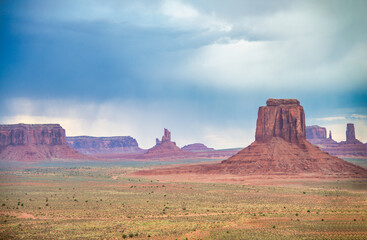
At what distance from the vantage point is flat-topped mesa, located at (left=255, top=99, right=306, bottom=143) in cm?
11044

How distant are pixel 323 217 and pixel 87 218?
25.3 m

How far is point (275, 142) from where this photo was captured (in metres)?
111

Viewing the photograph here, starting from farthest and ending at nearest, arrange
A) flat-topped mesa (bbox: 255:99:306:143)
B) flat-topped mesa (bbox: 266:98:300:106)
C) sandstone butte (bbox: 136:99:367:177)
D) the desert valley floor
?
flat-topped mesa (bbox: 266:98:300:106) → flat-topped mesa (bbox: 255:99:306:143) → sandstone butte (bbox: 136:99:367:177) → the desert valley floor

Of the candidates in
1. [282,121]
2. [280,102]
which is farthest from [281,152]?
[280,102]

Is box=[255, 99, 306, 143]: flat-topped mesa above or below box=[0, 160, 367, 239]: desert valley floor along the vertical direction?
above

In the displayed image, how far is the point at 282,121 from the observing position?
112 meters

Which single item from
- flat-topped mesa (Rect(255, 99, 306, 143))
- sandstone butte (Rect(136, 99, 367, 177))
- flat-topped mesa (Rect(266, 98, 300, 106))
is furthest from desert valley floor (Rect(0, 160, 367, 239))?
flat-topped mesa (Rect(266, 98, 300, 106))

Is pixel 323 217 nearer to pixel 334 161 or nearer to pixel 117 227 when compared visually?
pixel 117 227

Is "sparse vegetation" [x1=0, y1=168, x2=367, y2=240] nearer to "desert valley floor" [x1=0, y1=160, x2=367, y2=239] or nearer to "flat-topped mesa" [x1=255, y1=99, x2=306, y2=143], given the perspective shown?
"desert valley floor" [x1=0, y1=160, x2=367, y2=239]

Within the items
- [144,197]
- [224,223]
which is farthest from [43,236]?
[144,197]

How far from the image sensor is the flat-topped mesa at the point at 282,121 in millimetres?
110438

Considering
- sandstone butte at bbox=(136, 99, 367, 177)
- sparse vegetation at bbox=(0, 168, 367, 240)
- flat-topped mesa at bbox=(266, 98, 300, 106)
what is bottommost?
sparse vegetation at bbox=(0, 168, 367, 240)

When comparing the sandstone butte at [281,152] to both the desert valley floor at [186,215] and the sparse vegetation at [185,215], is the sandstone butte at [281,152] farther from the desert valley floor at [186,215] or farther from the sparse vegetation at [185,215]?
the sparse vegetation at [185,215]

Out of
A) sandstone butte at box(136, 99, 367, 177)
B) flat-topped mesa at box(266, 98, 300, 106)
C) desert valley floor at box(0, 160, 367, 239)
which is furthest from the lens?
flat-topped mesa at box(266, 98, 300, 106)
